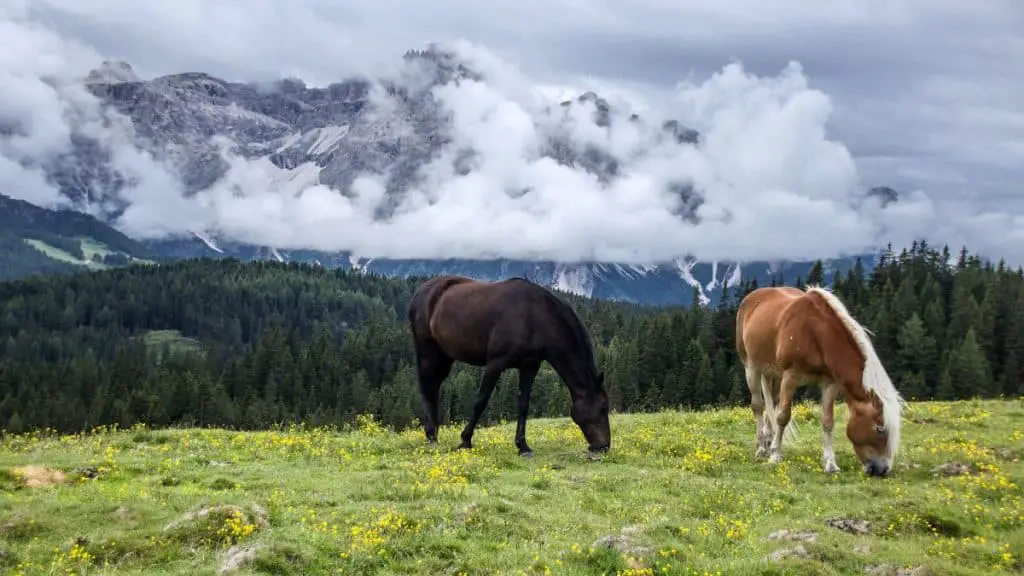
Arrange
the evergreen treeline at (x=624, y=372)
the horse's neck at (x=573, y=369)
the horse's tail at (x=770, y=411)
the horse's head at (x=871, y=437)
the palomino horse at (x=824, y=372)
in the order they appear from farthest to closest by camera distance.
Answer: the evergreen treeline at (x=624, y=372)
the horse's tail at (x=770, y=411)
the horse's neck at (x=573, y=369)
the palomino horse at (x=824, y=372)
the horse's head at (x=871, y=437)

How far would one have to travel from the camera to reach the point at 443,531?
11312 millimetres

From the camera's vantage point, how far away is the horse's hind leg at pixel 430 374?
20.4 m

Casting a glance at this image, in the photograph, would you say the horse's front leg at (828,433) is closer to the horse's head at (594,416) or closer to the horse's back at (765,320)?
the horse's back at (765,320)

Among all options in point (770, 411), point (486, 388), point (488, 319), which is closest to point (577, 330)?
point (488, 319)

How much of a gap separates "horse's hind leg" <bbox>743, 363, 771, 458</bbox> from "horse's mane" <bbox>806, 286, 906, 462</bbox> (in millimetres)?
2855

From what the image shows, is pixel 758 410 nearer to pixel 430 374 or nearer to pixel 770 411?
pixel 770 411

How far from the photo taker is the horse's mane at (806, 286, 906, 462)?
1594 centimetres

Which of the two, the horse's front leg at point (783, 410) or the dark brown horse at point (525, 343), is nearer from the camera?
the horse's front leg at point (783, 410)

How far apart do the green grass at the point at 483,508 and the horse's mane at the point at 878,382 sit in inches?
39.5

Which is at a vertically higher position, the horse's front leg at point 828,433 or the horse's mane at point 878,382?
the horse's mane at point 878,382

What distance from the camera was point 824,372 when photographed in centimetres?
1738

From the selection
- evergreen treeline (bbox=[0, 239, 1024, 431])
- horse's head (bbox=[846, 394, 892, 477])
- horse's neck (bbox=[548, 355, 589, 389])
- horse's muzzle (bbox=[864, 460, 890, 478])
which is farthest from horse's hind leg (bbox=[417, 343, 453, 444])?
evergreen treeline (bbox=[0, 239, 1024, 431])

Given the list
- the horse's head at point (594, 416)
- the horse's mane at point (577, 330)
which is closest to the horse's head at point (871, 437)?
the horse's head at point (594, 416)

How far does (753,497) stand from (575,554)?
499 centimetres
